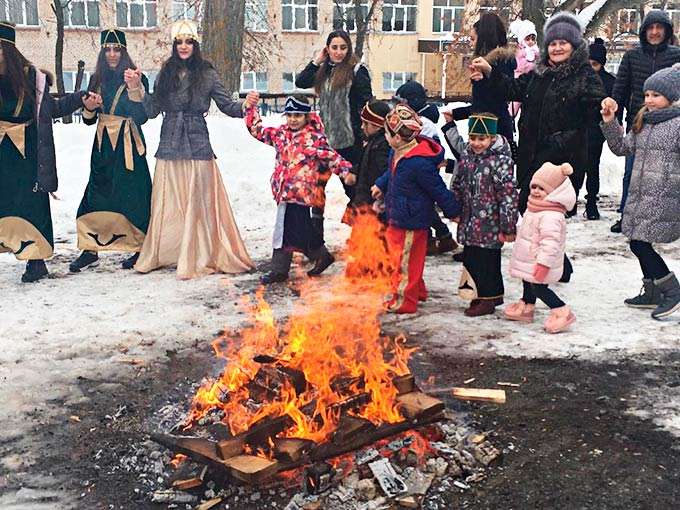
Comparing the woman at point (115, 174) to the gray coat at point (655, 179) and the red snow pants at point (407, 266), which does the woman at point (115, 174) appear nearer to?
the red snow pants at point (407, 266)

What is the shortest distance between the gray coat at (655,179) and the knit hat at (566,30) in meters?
0.77

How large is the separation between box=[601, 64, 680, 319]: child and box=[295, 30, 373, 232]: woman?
9.42 feet

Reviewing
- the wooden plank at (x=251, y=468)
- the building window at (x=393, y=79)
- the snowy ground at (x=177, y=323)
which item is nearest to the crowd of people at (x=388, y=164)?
the snowy ground at (x=177, y=323)

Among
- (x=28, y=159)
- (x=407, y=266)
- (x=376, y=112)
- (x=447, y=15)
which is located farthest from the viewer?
(x=447, y=15)

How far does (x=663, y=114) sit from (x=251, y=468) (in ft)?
14.9

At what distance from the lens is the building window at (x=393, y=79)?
38.9 meters

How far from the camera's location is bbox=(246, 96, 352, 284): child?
24.7ft

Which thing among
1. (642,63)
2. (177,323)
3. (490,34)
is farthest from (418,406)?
(642,63)

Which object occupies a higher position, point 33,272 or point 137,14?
point 137,14

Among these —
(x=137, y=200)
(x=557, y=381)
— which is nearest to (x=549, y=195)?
(x=557, y=381)

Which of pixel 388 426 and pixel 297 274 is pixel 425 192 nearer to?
pixel 297 274

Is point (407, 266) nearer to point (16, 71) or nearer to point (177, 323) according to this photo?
point (177, 323)

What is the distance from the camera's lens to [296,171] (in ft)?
24.8

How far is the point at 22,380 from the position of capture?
17.1ft
